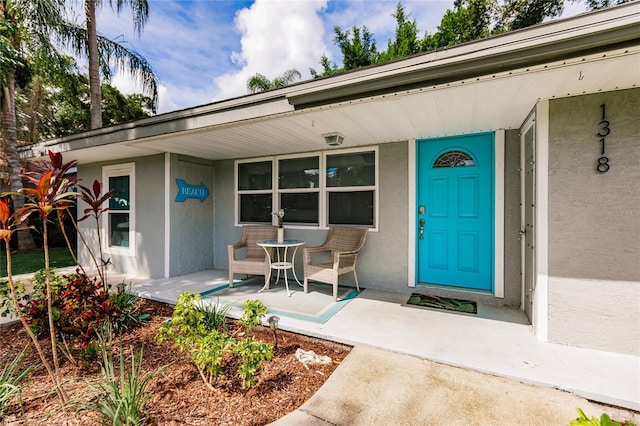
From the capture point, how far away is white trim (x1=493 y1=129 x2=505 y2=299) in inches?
145

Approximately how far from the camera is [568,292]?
256cm

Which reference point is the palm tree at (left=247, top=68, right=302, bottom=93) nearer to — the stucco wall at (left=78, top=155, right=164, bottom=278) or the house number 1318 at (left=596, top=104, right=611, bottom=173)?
the stucco wall at (left=78, top=155, right=164, bottom=278)

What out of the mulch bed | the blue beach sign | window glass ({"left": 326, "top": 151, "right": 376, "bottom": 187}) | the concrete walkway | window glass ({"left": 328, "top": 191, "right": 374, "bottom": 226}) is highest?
window glass ({"left": 326, "top": 151, "right": 376, "bottom": 187})

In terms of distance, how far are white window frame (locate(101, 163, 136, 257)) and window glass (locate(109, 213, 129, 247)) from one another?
0.07 meters

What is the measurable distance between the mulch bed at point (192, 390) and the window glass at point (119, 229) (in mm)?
3202

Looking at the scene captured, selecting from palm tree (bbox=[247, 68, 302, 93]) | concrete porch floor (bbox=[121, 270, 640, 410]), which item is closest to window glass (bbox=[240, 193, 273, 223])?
concrete porch floor (bbox=[121, 270, 640, 410])

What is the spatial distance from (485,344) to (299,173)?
12.3 feet

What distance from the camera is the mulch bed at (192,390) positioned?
173 cm

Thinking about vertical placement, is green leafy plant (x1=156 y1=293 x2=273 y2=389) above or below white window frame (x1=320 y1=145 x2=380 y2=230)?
below

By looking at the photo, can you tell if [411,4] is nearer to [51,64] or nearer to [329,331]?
[51,64]

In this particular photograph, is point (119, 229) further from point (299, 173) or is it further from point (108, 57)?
point (108, 57)

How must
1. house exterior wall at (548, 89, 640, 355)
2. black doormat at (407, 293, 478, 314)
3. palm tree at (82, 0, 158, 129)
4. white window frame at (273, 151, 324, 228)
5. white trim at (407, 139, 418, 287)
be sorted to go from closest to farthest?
house exterior wall at (548, 89, 640, 355), black doormat at (407, 293, 478, 314), white trim at (407, 139, 418, 287), white window frame at (273, 151, 324, 228), palm tree at (82, 0, 158, 129)

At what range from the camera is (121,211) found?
5.80 metres

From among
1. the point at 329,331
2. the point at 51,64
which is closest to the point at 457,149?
the point at 329,331
